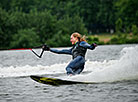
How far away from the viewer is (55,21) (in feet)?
250

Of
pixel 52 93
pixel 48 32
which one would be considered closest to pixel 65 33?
pixel 48 32

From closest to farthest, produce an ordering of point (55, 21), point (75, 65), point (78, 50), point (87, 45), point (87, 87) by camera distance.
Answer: point (87, 87), point (87, 45), point (75, 65), point (78, 50), point (55, 21)

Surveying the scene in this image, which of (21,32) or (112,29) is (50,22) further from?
(112,29)

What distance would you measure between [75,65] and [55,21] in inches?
2489

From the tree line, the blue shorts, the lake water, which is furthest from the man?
the tree line

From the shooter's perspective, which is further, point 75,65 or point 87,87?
point 75,65

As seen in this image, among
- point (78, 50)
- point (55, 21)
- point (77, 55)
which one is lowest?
point (77, 55)

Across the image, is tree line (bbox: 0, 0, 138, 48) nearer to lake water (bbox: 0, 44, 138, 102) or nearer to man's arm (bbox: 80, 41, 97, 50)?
lake water (bbox: 0, 44, 138, 102)

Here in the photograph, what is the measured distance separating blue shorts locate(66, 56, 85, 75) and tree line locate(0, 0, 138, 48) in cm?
5365

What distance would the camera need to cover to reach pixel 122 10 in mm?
95875

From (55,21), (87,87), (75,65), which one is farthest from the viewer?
(55,21)

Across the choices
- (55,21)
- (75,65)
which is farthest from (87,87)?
(55,21)

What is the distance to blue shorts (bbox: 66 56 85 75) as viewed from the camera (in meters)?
13.4

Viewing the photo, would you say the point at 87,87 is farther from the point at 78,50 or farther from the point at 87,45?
the point at 78,50
